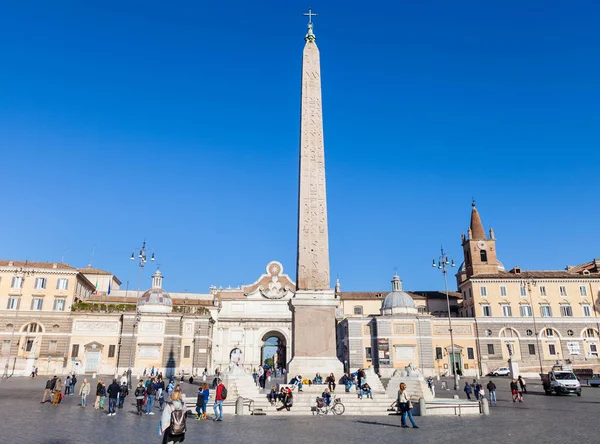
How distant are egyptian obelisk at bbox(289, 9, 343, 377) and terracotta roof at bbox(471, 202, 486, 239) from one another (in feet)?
131

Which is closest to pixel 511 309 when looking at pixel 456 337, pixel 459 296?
pixel 456 337

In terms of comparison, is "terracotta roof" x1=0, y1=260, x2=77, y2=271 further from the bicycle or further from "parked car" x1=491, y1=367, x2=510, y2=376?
"parked car" x1=491, y1=367, x2=510, y2=376

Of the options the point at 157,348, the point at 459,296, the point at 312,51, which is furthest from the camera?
the point at 459,296

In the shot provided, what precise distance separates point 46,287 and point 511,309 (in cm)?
4081

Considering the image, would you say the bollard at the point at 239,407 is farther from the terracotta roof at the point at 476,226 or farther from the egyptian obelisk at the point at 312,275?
the terracotta roof at the point at 476,226

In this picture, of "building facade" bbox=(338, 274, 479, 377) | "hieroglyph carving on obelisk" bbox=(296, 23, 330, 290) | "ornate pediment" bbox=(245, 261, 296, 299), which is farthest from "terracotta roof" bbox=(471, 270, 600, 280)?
"hieroglyph carving on obelisk" bbox=(296, 23, 330, 290)

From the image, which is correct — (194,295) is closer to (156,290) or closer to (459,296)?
(156,290)

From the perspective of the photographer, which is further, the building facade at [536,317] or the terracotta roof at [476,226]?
the terracotta roof at [476,226]

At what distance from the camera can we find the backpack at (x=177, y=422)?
6324 mm

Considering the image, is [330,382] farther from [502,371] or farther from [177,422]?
[502,371]

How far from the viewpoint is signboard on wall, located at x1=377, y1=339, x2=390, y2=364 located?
39.8 metres

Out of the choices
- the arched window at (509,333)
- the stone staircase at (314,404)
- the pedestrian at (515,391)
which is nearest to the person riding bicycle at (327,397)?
the stone staircase at (314,404)

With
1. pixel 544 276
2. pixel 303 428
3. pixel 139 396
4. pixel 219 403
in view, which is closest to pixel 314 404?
pixel 219 403

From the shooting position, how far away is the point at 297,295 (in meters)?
15.4
